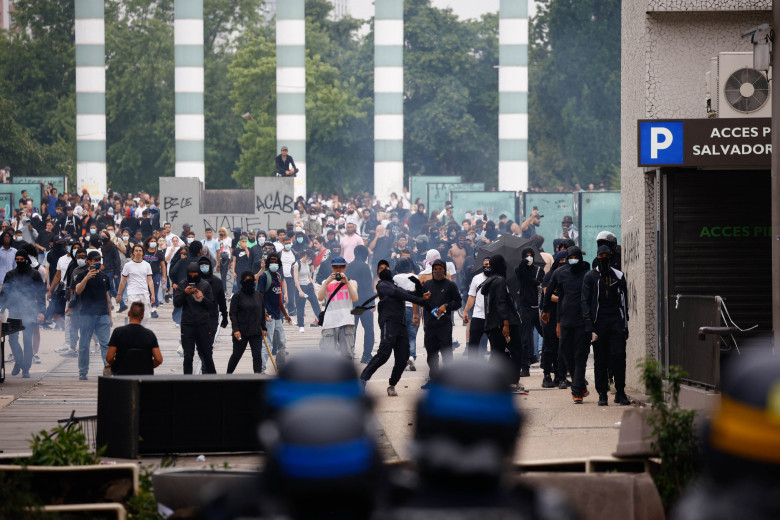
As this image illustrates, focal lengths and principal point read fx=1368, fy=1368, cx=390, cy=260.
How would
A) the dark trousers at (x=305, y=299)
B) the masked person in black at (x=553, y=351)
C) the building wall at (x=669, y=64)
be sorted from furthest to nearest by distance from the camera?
the dark trousers at (x=305, y=299)
the masked person in black at (x=553, y=351)
the building wall at (x=669, y=64)

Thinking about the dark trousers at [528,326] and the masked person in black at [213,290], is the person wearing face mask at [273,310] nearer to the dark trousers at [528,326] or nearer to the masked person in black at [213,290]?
the masked person in black at [213,290]

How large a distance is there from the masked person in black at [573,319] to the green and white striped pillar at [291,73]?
126 ft

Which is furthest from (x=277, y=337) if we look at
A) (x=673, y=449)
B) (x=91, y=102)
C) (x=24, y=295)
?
(x=91, y=102)

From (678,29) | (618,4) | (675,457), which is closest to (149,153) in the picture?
(618,4)

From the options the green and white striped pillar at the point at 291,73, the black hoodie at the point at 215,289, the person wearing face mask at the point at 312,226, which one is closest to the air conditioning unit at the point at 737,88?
the black hoodie at the point at 215,289

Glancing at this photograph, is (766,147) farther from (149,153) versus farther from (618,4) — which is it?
(149,153)

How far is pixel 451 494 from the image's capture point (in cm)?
317

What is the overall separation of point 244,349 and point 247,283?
74 cm

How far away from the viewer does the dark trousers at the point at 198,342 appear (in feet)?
48.3

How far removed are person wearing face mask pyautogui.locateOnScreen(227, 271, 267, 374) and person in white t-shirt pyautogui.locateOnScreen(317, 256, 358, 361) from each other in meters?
0.91

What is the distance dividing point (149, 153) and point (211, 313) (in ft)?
194

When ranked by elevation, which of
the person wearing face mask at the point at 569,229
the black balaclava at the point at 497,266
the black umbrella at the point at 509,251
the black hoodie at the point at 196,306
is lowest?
the black hoodie at the point at 196,306

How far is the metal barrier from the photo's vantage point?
1162 centimetres

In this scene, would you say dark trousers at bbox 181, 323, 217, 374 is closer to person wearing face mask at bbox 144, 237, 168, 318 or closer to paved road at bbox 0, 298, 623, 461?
paved road at bbox 0, 298, 623, 461
